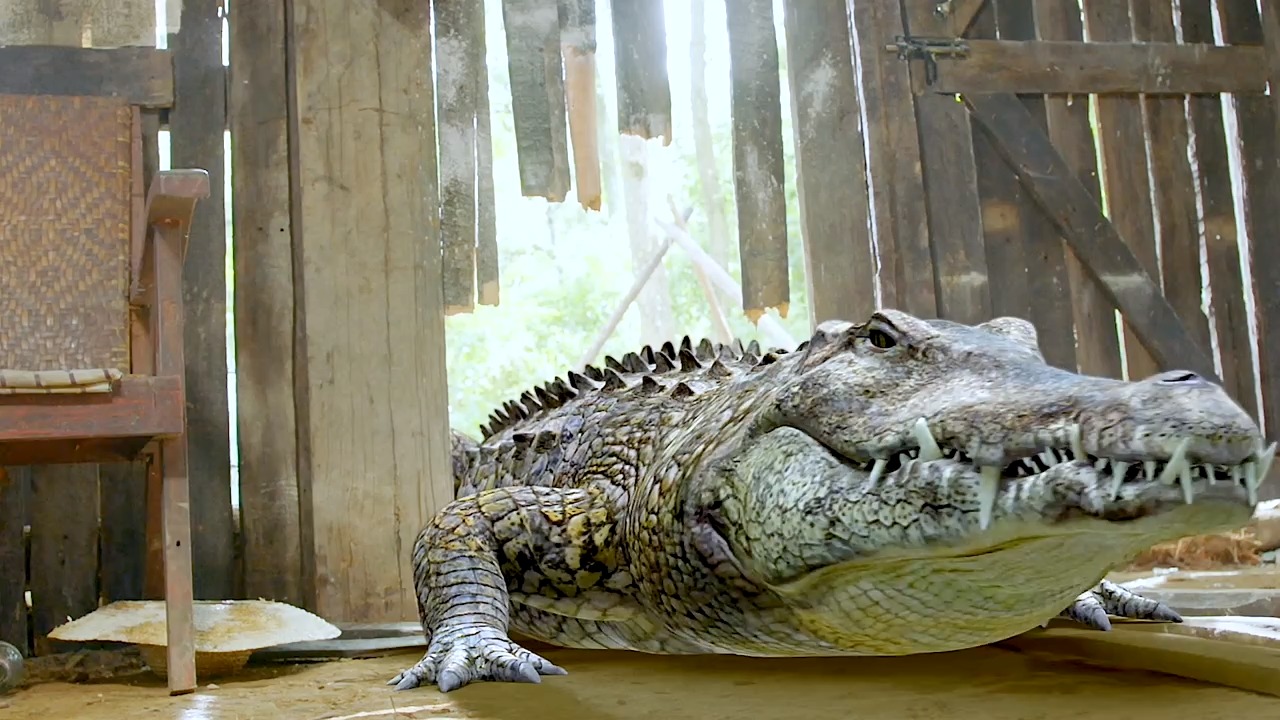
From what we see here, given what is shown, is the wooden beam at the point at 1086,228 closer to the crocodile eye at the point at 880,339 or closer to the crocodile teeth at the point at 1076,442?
the crocodile eye at the point at 880,339

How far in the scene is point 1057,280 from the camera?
483 cm

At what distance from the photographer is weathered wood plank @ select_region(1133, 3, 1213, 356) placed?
198 inches

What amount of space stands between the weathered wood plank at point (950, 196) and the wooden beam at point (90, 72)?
289 cm

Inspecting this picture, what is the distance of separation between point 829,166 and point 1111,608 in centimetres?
214

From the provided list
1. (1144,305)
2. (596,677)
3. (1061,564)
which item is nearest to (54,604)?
(596,677)

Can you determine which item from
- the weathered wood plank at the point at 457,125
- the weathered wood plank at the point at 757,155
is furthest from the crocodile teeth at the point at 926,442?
the weathered wood plank at the point at 457,125

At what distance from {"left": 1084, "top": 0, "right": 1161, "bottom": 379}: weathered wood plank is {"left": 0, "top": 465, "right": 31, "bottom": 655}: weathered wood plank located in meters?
4.41

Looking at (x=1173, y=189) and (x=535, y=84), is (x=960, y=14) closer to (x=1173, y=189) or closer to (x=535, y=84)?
(x=1173, y=189)

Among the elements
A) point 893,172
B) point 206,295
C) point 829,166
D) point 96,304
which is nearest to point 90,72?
point 206,295

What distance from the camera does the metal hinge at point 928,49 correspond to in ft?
15.2

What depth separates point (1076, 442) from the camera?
1436 mm

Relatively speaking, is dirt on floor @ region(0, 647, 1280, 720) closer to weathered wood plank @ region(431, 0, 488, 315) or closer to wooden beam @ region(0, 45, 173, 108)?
wooden beam @ region(0, 45, 173, 108)

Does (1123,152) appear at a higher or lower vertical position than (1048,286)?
higher

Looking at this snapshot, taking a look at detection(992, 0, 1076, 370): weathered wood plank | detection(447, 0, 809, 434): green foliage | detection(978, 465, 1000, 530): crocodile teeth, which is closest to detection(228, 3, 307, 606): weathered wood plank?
detection(978, 465, 1000, 530): crocodile teeth
